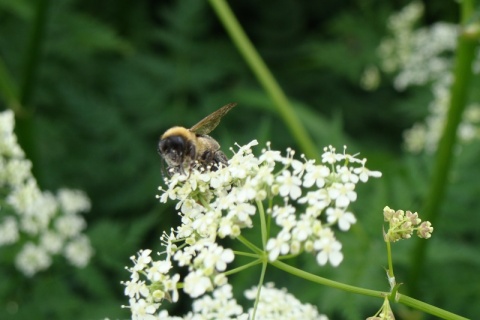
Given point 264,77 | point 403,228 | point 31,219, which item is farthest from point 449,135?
point 31,219

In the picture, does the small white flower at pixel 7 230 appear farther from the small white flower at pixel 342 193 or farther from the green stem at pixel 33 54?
the small white flower at pixel 342 193

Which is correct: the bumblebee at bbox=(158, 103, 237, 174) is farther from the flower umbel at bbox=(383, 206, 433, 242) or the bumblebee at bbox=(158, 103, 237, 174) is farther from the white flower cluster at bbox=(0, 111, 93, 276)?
the white flower cluster at bbox=(0, 111, 93, 276)

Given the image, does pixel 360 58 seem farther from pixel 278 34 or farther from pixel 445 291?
pixel 445 291

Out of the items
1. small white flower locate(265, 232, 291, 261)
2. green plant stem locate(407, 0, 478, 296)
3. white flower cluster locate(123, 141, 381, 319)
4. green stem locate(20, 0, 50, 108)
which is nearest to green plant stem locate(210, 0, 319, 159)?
green plant stem locate(407, 0, 478, 296)

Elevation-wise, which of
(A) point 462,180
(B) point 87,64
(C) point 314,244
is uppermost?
(B) point 87,64

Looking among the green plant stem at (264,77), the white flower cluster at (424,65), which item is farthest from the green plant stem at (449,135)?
the white flower cluster at (424,65)

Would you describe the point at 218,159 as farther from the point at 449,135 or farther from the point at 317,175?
the point at 449,135

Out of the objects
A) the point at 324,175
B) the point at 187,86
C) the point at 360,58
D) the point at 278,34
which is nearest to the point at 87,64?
the point at 187,86
